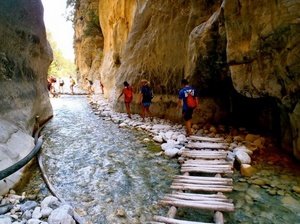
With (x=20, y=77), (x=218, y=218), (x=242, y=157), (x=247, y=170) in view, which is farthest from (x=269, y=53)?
(x=20, y=77)

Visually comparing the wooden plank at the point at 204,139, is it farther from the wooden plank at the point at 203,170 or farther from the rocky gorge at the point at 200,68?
the wooden plank at the point at 203,170

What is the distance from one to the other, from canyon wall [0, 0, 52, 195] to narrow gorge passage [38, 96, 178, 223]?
3.07 ft

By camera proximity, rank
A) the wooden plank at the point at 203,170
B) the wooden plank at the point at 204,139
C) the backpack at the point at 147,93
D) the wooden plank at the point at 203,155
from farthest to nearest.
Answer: the backpack at the point at 147,93 → the wooden plank at the point at 204,139 → the wooden plank at the point at 203,155 → the wooden plank at the point at 203,170

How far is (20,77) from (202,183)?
733 centimetres

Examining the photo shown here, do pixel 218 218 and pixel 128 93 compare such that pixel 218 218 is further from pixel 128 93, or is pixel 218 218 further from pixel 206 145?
pixel 128 93

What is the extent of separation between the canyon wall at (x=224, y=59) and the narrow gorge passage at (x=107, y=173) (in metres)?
2.91

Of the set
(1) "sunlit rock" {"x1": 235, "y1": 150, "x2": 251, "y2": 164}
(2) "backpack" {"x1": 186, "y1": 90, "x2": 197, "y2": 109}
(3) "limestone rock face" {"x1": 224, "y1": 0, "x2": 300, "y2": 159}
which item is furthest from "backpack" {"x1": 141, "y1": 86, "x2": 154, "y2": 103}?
(1) "sunlit rock" {"x1": 235, "y1": 150, "x2": 251, "y2": 164}

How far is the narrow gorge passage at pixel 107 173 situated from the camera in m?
5.12

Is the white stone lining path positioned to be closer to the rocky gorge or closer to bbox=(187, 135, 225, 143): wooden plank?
bbox=(187, 135, 225, 143): wooden plank

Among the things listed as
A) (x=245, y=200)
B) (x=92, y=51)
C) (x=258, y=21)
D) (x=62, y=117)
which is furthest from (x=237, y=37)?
(x=92, y=51)

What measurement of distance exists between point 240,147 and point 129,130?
16.6 ft

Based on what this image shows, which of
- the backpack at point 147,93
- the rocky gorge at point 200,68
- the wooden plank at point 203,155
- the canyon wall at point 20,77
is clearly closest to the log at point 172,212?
the rocky gorge at point 200,68

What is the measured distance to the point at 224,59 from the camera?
31.5 ft

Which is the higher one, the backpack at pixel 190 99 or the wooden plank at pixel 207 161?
the backpack at pixel 190 99
